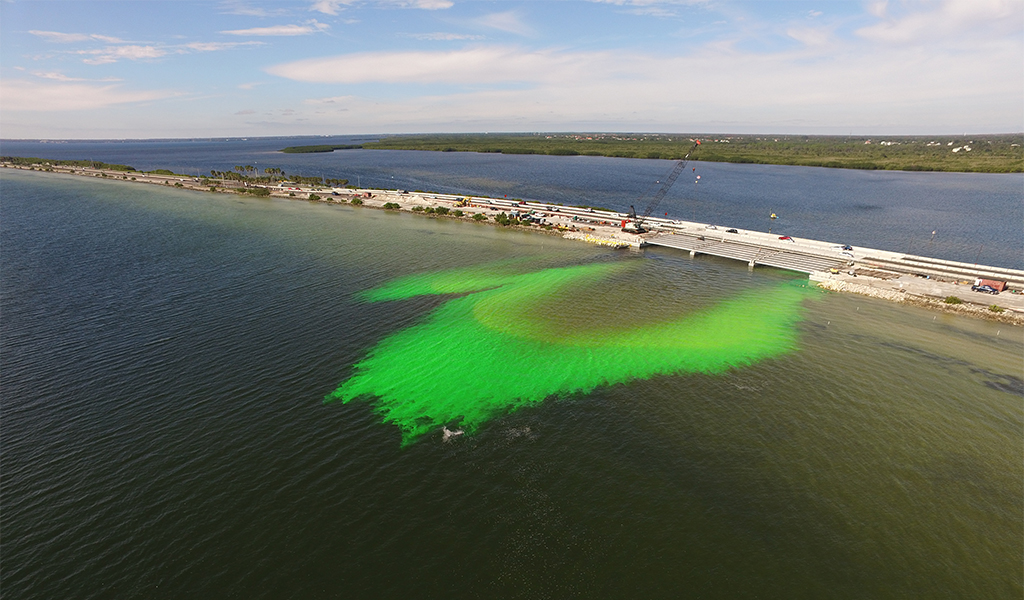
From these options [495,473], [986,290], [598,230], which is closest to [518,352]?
[495,473]

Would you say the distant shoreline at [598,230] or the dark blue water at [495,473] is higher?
the distant shoreline at [598,230]

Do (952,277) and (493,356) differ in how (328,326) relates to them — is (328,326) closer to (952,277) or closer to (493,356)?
(493,356)

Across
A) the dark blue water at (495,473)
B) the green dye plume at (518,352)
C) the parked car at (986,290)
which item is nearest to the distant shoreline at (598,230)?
the parked car at (986,290)

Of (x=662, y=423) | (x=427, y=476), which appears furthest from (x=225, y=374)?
(x=662, y=423)

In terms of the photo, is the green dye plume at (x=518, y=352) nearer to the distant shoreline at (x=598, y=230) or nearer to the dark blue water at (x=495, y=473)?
the dark blue water at (x=495, y=473)

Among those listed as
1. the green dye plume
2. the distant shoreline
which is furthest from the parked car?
the green dye plume

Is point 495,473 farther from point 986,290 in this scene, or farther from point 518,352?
point 986,290
